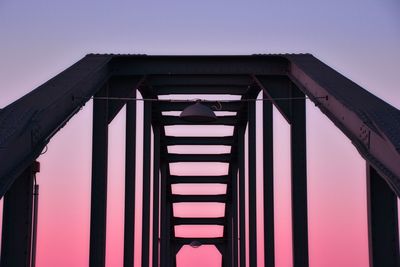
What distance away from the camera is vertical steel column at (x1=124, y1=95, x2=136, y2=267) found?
13512mm

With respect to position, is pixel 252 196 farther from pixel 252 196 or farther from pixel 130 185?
pixel 130 185

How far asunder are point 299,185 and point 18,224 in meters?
5.30

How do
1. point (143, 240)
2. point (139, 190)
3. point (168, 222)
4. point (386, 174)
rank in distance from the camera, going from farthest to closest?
point (168, 222)
point (139, 190)
point (143, 240)
point (386, 174)

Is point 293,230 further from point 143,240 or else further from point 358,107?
point 143,240

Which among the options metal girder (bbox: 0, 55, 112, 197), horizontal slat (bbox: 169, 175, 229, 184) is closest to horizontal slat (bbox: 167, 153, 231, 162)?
horizontal slat (bbox: 169, 175, 229, 184)

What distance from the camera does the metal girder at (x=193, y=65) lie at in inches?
516

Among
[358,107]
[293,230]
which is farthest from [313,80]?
[293,230]

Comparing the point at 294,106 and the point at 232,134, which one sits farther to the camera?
the point at 232,134

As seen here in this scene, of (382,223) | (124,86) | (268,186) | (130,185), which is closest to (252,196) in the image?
(268,186)

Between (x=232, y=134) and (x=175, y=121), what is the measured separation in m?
3.15

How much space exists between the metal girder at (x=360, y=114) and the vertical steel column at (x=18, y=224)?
3102 millimetres

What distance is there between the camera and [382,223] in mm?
7504

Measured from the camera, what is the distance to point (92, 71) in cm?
1098

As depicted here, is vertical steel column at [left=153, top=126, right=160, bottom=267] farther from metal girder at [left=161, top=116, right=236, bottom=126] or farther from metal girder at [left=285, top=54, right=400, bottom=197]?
metal girder at [left=285, top=54, right=400, bottom=197]
